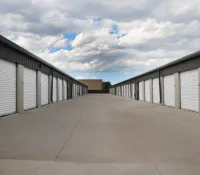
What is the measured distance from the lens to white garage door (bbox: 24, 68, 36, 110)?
679 inches

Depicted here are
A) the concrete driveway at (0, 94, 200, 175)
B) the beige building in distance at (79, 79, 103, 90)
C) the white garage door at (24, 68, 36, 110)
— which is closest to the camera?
the concrete driveway at (0, 94, 200, 175)

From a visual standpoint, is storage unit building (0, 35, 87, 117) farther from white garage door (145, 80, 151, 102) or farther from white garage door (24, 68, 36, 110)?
white garage door (145, 80, 151, 102)

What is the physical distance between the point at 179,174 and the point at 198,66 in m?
12.4

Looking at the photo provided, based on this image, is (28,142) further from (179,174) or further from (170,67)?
(170,67)

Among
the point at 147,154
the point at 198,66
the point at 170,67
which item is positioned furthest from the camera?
the point at 170,67

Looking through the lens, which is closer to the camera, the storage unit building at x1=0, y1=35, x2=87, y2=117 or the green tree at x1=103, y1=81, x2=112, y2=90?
the storage unit building at x1=0, y1=35, x2=87, y2=117

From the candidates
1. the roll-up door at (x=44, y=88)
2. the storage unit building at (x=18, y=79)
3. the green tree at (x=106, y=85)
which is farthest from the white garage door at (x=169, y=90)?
the green tree at (x=106, y=85)

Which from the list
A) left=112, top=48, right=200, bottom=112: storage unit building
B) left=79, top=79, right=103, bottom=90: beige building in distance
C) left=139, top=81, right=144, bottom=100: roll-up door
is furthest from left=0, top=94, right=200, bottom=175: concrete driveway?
left=79, top=79, right=103, bottom=90: beige building in distance

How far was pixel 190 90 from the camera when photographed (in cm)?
1716

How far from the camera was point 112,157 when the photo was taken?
568cm

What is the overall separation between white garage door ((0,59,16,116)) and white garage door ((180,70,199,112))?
35.0ft

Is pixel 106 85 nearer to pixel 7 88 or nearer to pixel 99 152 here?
pixel 7 88

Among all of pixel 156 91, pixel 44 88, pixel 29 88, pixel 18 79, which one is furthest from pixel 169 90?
pixel 18 79

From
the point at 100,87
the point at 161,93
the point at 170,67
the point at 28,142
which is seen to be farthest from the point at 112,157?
the point at 100,87
